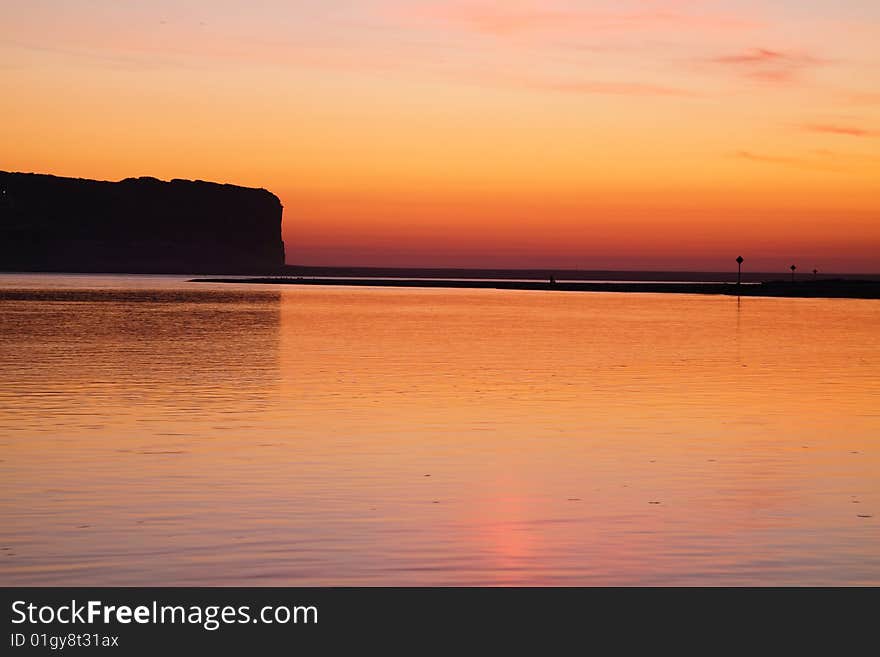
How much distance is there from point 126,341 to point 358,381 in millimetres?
22796

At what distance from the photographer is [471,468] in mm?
22500

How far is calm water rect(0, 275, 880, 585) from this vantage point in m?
15.2

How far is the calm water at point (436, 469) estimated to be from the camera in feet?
50.0

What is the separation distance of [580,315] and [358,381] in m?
59.2

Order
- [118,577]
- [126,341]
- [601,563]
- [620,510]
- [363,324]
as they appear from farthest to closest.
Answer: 1. [363,324]
2. [126,341]
3. [620,510]
4. [601,563]
5. [118,577]

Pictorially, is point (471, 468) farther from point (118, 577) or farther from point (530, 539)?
point (118, 577)

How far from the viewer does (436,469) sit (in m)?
22.3
